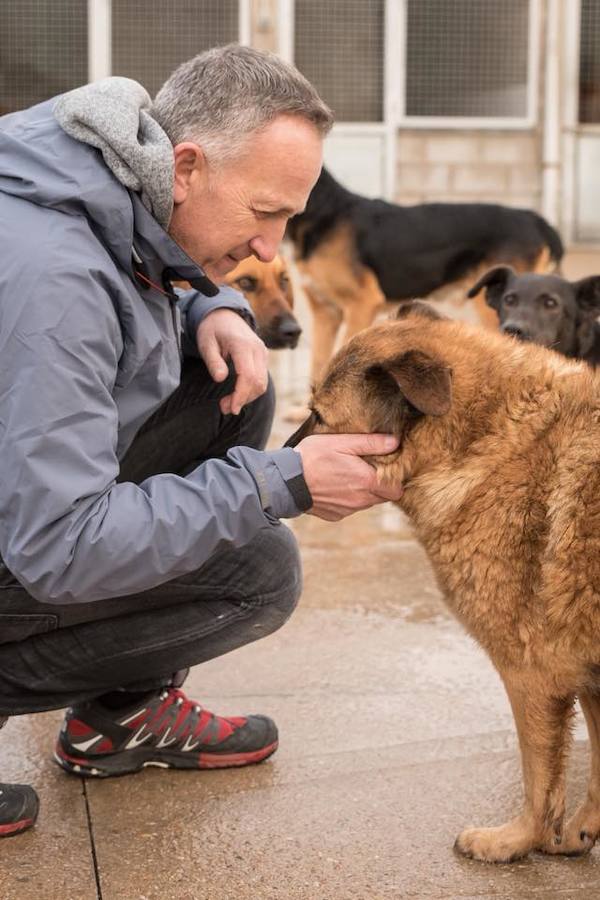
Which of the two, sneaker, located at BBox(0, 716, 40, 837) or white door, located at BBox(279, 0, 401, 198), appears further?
white door, located at BBox(279, 0, 401, 198)

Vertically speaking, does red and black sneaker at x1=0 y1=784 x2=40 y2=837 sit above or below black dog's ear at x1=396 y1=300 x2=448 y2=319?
below

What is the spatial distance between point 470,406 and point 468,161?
14612mm

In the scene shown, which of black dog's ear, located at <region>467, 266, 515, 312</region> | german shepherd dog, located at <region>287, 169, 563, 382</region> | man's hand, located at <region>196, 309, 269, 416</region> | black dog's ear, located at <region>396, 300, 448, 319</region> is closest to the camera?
black dog's ear, located at <region>396, 300, 448, 319</region>

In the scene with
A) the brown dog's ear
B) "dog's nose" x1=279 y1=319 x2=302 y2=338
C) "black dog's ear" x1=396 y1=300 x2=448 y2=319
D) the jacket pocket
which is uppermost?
"black dog's ear" x1=396 y1=300 x2=448 y2=319

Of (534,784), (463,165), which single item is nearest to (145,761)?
(534,784)

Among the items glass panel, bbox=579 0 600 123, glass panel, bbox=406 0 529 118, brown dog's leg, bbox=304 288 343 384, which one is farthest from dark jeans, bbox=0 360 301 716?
glass panel, bbox=579 0 600 123

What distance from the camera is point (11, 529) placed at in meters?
2.21

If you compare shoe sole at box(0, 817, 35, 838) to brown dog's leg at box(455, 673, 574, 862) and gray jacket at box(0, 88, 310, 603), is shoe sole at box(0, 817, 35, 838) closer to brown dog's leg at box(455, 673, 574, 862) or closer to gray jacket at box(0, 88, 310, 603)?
gray jacket at box(0, 88, 310, 603)

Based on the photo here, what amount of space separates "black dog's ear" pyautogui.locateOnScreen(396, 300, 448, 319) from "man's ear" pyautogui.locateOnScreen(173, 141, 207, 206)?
2.21 ft

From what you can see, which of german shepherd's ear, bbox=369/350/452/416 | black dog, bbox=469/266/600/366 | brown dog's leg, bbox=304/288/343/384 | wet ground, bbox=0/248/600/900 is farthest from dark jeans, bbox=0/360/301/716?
brown dog's leg, bbox=304/288/343/384

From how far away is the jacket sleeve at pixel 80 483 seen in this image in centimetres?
217

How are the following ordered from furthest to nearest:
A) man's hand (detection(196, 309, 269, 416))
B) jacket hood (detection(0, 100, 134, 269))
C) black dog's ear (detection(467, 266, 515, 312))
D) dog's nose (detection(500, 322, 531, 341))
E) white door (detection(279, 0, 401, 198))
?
1. white door (detection(279, 0, 401, 198))
2. black dog's ear (detection(467, 266, 515, 312))
3. dog's nose (detection(500, 322, 531, 341))
4. man's hand (detection(196, 309, 269, 416))
5. jacket hood (detection(0, 100, 134, 269))

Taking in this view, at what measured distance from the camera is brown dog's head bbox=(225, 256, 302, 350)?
6.14 m

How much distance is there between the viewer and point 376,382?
260cm
